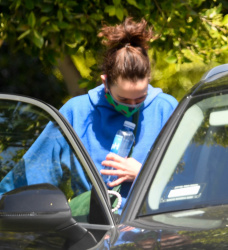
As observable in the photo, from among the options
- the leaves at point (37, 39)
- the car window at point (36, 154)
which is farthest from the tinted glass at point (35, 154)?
the leaves at point (37, 39)

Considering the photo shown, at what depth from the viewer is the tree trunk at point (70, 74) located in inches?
237

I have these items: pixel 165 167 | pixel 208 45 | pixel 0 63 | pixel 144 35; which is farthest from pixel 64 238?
pixel 0 63

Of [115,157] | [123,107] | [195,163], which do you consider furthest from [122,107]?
[195,163]

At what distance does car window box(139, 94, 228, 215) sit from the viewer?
86.0 inches

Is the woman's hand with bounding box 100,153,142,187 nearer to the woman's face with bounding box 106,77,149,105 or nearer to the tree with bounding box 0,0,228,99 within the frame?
the woman's face with bounding box 106,77,149,105

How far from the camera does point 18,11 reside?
4.96m

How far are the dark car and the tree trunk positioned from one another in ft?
11.8

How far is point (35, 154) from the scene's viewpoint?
7.50 feet

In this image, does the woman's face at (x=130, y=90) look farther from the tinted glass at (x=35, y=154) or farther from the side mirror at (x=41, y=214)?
the side mirror at (x=41, y=214)

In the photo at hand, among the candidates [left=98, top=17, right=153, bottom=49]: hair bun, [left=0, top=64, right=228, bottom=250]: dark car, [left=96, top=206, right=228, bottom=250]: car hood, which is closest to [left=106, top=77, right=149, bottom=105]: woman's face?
[left=98, top=17, right=153, bottom=49]: hair bun

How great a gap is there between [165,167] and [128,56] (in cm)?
95

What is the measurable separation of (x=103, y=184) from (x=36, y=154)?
0.27 m

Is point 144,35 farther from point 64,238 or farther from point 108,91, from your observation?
point 64,238

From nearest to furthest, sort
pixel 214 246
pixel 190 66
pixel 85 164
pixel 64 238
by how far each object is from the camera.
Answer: pixel 214 246, pixel 64 238, pixel 85 164, pixel 190 66
